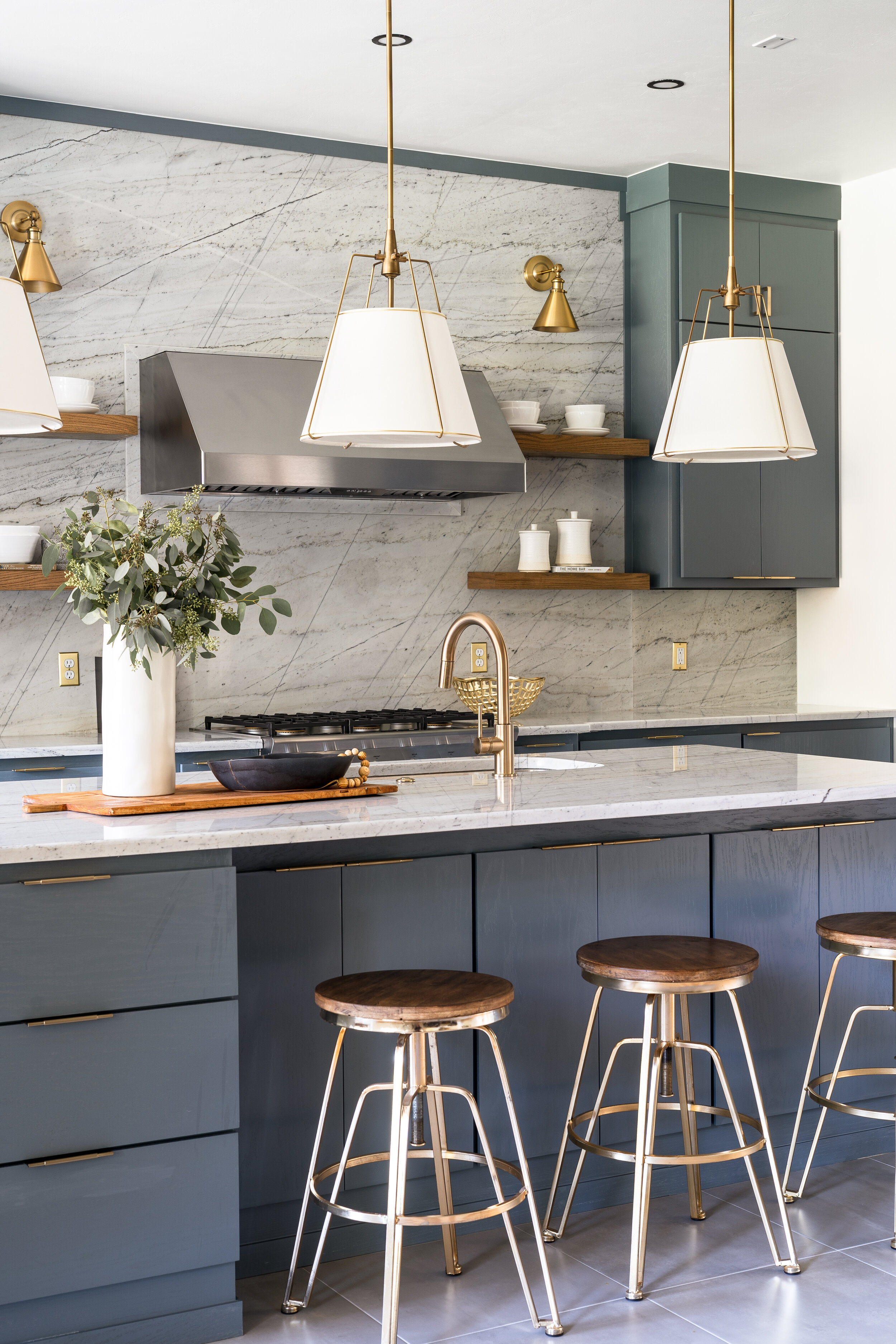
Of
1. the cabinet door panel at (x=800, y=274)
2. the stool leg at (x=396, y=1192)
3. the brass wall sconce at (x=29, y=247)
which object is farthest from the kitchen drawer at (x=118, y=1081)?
the cabinet door panel at (x=800, y=274)

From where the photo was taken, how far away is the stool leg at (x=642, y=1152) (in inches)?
101

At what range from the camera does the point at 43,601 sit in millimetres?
4578

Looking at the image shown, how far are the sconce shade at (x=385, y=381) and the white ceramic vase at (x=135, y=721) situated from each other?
1.89 feet

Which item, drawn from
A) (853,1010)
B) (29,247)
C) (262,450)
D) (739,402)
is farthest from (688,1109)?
(29,247)

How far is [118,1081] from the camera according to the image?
2.30 meters

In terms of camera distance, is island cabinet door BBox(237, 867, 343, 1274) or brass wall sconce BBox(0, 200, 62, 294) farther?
brass wall sconce BBox(0, 200, 62, 294)

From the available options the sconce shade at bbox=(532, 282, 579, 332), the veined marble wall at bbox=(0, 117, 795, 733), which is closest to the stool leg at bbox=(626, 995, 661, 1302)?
the veined marble wall at bbox=(0, 117, 795, 733)

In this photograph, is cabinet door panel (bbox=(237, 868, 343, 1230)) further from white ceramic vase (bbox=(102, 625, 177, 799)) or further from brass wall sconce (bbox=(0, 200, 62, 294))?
brass wall sconce (bbox=(0, 200, 62, 294))

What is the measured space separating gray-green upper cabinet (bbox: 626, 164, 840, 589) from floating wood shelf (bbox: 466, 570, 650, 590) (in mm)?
155

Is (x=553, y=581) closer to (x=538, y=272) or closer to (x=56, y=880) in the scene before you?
(x=538, y=272)

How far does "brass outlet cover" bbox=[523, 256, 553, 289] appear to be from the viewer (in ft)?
17.4

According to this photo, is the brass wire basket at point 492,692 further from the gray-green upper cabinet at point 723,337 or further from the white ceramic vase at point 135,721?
the white ceramic vase at point 135,721

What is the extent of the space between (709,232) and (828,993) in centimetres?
333

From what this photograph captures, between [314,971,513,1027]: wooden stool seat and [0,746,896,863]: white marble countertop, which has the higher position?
[0,746,896,863]: white marble countertop
